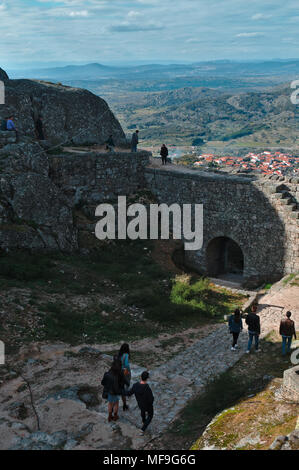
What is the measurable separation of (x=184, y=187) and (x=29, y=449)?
14.6 metres

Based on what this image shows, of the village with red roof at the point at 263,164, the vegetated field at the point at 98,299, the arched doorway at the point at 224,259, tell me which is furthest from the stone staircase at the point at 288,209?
the village with red roof at the point at 263,164

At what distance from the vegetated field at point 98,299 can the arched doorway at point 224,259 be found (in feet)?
9.00

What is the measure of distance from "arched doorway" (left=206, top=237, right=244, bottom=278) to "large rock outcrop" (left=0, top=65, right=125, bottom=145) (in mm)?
7600

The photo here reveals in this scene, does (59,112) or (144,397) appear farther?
(59,112)

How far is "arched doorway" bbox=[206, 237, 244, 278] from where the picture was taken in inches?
792

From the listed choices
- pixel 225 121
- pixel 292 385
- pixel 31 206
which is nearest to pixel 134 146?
pixel 31 206

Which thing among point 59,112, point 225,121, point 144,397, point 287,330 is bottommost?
point 287,330

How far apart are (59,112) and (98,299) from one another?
11.3 metres

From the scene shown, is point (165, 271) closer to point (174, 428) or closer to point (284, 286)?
point (284, 286)

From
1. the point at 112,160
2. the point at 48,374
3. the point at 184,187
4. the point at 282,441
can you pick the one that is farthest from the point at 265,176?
the point at 282,441

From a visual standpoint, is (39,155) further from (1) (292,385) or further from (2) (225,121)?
(2) (225,121)

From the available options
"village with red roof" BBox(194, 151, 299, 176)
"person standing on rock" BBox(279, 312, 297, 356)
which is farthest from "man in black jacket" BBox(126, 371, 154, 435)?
"village with red roof" BBox(194, 151, 299, 176)

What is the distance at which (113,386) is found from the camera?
7738 mm

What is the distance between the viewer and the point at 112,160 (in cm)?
2039
